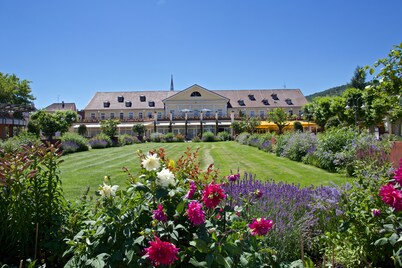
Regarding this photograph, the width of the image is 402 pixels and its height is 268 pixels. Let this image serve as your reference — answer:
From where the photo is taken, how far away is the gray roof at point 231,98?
5791cm

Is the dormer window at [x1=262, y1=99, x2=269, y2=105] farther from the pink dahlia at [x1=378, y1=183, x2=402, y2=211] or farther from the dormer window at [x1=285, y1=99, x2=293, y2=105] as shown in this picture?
the pink dahlia at [x1=378, y1=183, x2=402, y2=211]

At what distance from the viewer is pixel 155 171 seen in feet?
8.48

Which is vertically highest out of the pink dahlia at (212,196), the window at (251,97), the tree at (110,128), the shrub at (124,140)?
the window at (251,97)

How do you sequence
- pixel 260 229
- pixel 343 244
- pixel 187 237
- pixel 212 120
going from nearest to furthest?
pixel 260 229 → pixel 187 237 → pixel 343 244 → pixel 212 120

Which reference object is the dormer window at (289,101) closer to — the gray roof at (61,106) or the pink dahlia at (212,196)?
the gray roof at (61,106)

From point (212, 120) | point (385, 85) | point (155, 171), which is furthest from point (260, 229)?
point (212, 120)

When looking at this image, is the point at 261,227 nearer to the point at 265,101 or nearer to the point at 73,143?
the point at 73,143

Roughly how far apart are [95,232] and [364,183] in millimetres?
2552

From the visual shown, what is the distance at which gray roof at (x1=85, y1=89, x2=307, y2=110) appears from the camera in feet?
190

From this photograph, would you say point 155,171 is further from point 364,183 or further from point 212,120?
point 212,120

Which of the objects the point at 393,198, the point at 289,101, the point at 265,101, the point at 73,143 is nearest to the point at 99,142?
the point at 73,143

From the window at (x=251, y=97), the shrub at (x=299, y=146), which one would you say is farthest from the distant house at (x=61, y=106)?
the shrub at (x=299, y=146)

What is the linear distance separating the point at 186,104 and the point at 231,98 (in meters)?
8.75

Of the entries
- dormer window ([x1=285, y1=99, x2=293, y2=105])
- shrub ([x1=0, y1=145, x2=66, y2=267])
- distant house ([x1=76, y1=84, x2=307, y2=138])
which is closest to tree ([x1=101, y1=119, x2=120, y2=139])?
distant house ([x1=76, y1=84, x2=307, y2=138])
